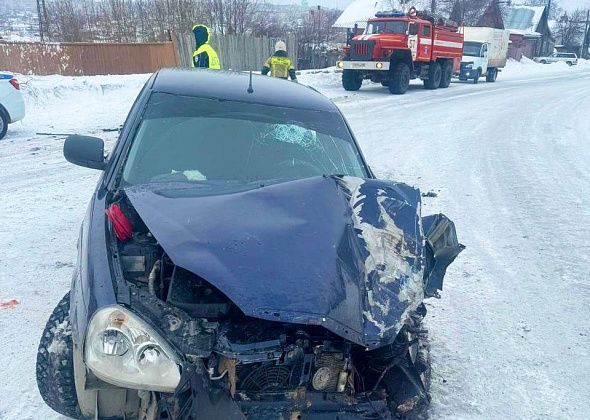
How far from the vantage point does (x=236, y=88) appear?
12.3 ft

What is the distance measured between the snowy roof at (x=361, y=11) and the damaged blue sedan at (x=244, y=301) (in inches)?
1783

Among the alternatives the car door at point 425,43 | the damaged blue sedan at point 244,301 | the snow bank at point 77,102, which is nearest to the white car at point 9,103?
the snow bank at point 77,102

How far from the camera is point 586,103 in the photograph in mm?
17594

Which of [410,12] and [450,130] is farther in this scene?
[410,12]

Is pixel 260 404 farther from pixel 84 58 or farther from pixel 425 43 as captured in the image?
pixel 425 43

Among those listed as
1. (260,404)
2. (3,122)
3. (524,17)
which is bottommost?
(3,122)

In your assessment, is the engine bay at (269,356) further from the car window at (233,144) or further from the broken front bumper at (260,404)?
the car window at (233,144)

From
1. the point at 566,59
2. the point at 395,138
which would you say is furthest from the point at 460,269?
the point at 566,59

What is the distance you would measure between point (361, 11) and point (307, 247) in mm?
49909

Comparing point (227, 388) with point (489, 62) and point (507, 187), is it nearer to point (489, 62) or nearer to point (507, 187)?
point (507, 187)

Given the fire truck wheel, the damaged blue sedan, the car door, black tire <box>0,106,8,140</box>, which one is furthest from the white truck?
the damaged blue sedan

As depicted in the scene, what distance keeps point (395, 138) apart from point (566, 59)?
50016 mm

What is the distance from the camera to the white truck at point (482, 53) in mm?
26094

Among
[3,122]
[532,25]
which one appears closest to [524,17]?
[532,25]
